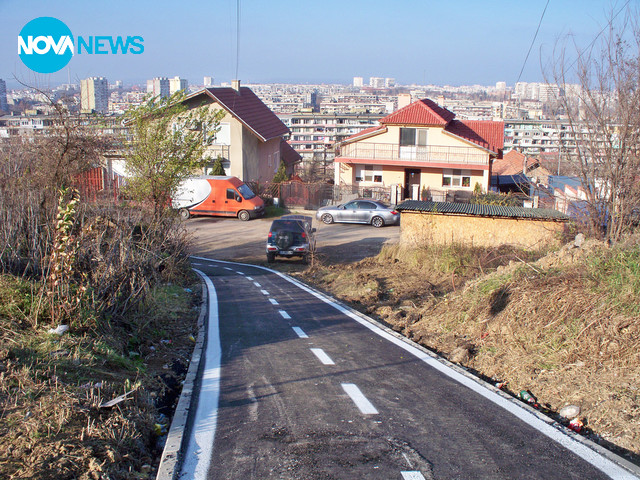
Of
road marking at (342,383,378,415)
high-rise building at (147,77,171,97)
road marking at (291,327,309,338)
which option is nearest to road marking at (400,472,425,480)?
road marking at (342,383,378,415)

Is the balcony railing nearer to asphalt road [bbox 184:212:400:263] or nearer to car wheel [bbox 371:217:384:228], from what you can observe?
asphalt road [bbox 184:212:400:263]

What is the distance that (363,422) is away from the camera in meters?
5.29

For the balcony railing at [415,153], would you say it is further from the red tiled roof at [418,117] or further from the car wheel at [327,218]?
the car wheel at [327,218]

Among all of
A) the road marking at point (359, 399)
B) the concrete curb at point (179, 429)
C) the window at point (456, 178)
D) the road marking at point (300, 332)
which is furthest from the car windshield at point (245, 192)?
Result: the road marking at point (359, 399)

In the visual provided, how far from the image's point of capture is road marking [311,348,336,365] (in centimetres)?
725

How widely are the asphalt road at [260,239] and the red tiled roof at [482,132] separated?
12422 millimetres

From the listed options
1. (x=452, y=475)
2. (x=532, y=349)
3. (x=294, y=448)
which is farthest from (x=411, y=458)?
(x=532, y=349)

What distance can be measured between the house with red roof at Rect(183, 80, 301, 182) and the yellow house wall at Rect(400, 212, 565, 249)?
21.1m

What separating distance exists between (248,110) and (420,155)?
12863 mm

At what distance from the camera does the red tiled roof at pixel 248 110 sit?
3703cm

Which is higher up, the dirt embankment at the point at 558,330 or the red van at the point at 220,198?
the red van at the point at 220,198

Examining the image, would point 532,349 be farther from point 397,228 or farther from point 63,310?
point 397,228

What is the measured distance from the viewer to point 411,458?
461 cm

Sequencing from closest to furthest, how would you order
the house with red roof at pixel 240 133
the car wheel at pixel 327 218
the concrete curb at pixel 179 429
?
the concrete curb at pixel 179 429 < the car wheel at pixel 327 218 < the house with red roof at pixel 240 133
